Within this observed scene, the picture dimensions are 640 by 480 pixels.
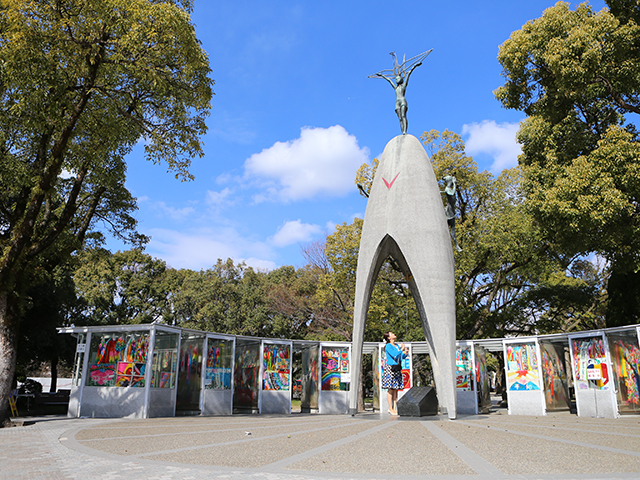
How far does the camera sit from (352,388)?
12.5 m

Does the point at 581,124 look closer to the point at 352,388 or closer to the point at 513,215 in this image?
the point at 513,215

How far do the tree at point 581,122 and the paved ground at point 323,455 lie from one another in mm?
6177

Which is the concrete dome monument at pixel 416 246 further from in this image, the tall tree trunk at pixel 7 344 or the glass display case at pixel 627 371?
the tall tree trunk at pixel 7 344

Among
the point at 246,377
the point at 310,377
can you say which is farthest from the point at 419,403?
the point at 310,377

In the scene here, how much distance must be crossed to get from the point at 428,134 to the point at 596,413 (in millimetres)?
13477

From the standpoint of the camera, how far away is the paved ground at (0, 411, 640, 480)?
4488 millimetres

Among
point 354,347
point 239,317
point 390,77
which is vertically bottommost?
point 354,347

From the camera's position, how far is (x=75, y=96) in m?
10.9

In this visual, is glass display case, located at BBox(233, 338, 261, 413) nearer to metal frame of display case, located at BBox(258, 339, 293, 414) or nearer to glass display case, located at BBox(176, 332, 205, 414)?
metal frame of display case, located at BBox(258, 339, 293, 414)

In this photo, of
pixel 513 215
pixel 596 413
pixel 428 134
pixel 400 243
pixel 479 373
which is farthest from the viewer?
pixel 428 134

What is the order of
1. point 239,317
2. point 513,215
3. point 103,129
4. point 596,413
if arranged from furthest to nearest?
1. point 239,317
2. point 513,215
3. point 596,413
4. point 103,129

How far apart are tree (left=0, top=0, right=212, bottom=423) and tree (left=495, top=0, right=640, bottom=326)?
989 cm

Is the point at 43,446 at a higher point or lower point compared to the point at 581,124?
lower

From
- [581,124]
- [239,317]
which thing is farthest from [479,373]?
[239,317]
